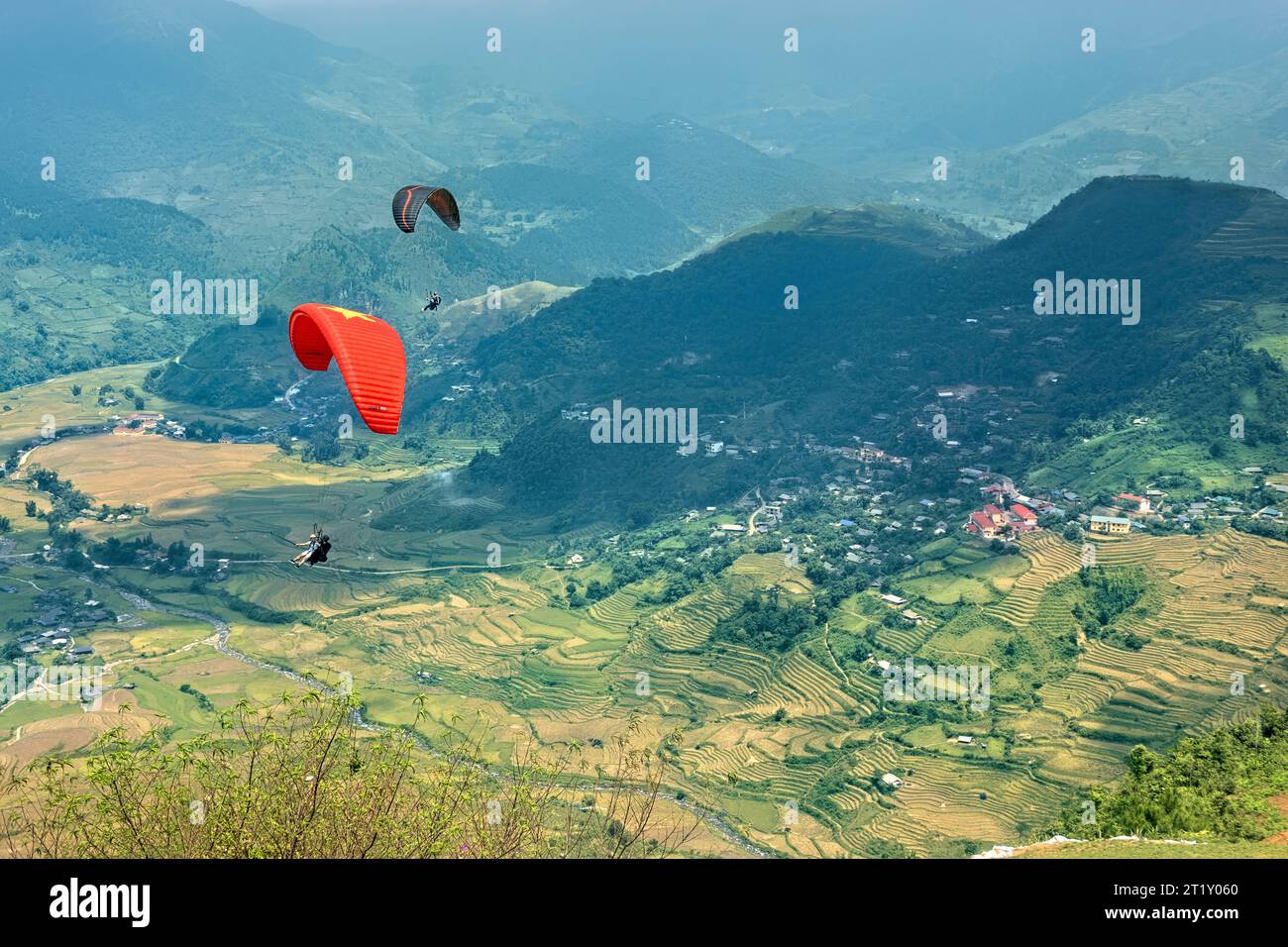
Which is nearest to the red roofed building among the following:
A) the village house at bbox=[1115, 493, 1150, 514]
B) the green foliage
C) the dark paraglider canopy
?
the village house at bbox=[1115, 493, 1150, 514]

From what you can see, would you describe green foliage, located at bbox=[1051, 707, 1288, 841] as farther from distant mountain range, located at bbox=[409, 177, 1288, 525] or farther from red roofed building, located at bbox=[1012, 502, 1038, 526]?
distant mountain range, located at bbox=[409, 177, 1288, 525]

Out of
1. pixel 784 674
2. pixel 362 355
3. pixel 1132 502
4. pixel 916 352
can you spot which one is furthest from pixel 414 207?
pixel 916 352

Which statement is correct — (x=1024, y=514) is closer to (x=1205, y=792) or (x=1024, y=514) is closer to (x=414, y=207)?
(x=1205, y=792)

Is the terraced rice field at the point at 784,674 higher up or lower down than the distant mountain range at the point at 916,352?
lower down

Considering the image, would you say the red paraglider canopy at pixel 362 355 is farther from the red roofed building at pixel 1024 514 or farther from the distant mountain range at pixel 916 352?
the distant mountain range at pixel 916 352

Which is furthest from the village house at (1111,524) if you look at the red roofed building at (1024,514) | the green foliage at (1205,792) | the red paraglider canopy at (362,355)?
the red paraglider canopy at (362,355)

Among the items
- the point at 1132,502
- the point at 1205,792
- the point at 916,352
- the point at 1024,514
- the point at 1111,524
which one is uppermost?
the point at 916,352

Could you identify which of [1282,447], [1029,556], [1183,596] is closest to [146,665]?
[1029,556]

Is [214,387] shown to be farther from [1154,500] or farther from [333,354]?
[333,354]
